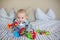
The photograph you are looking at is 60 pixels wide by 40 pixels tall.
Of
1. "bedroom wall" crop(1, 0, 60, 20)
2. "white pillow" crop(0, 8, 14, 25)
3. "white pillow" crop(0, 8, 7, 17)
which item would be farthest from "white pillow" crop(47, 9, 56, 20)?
"white pillow" crop(0, 8, 7, 17)

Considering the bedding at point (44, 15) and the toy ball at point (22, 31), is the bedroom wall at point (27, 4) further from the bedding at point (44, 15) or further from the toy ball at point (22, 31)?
the toy ball at point (22, 31)

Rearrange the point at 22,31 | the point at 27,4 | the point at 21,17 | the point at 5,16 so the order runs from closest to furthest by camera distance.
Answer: the point at 22,31 → the point at 21,17 → the point at 5,16 → the point at 27,4

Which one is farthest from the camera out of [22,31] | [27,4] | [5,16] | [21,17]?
[27,4]

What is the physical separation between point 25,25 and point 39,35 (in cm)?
22

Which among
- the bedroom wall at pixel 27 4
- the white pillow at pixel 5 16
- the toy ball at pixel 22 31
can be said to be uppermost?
the bedroom wall at pixel 27 4

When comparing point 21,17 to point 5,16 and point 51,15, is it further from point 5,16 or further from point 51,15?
point 51,15

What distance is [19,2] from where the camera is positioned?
100 inches

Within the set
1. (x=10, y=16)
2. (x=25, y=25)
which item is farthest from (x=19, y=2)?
(x=25, y=25)

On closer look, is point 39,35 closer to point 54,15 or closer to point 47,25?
point 47,25

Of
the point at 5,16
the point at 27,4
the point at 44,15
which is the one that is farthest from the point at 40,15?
the point at 5,16

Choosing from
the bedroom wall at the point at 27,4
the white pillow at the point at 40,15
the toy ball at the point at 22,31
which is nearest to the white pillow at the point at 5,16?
the bedroom wall at the point at 27,4

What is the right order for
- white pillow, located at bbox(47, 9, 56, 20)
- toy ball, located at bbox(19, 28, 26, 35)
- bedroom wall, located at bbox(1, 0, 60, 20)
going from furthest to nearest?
bedroom wall, located at bbox(1, 0, 60, 20)
white pillow, located at bbox(47, 9, 56, 20)
toy ball, located at bbox(19, 28, 26, 35)

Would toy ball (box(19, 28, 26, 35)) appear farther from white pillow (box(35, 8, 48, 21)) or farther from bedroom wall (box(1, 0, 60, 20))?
bedroom wall (box(1, 0, 60, 20))

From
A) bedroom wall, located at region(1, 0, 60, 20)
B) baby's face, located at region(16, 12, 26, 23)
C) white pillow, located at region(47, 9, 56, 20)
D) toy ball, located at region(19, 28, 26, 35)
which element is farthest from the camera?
bedroom wall, located at region(1, 0, 60, 20)
